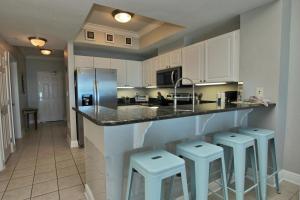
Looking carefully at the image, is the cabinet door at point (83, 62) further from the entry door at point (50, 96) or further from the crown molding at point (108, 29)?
the entry door at point (50, 96)

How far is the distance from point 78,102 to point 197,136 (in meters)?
2.83

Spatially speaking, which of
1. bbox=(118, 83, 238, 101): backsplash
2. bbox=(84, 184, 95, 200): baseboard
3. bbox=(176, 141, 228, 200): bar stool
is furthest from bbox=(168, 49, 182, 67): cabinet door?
bbox=(84, 184, 95, 200): baseboard

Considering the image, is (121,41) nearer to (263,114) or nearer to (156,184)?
(263,114)

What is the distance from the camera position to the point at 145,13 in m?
2.44

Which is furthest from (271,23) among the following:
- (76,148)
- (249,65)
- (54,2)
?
(76,148)

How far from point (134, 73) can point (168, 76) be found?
1.38 m

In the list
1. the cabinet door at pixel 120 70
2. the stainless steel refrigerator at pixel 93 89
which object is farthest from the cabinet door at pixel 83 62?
the cabinet door at pixel 120 70

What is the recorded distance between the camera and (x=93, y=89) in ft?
12.8

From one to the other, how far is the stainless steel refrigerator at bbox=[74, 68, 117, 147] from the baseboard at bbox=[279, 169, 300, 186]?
3327 millimetres

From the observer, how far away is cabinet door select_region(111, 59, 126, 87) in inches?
181

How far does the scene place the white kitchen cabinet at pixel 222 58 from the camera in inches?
103

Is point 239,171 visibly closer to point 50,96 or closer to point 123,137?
point 123,137

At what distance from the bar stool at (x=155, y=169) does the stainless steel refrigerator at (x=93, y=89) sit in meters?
2.83

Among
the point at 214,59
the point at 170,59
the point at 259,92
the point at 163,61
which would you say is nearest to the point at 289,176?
the point at 259,92
